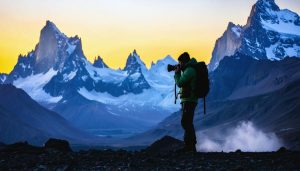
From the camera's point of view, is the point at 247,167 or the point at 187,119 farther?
the point at 187,119

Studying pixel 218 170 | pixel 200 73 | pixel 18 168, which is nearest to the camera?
pixel 218 170

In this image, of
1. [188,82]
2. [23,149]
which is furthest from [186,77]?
[23,149]

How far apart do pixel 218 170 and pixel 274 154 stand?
451 cm

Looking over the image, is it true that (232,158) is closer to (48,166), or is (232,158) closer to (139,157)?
(139,157)

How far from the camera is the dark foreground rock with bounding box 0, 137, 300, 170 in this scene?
1967 cm

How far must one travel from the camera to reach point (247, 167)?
19.3 m

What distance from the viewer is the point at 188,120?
22.8 metres

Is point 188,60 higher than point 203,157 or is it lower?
higher

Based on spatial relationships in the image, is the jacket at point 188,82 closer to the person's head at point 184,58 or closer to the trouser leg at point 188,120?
the trouser leg at point 188,120

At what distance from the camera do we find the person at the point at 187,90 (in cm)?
2222

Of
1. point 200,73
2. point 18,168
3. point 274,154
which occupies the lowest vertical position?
point 18,168

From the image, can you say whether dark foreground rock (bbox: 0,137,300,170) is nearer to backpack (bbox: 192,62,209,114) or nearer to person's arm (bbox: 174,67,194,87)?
backpack (bbox: 192,62,209,114)

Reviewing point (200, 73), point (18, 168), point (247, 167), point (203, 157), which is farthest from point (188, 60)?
point (18, 168)

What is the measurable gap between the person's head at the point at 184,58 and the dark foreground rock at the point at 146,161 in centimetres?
335
